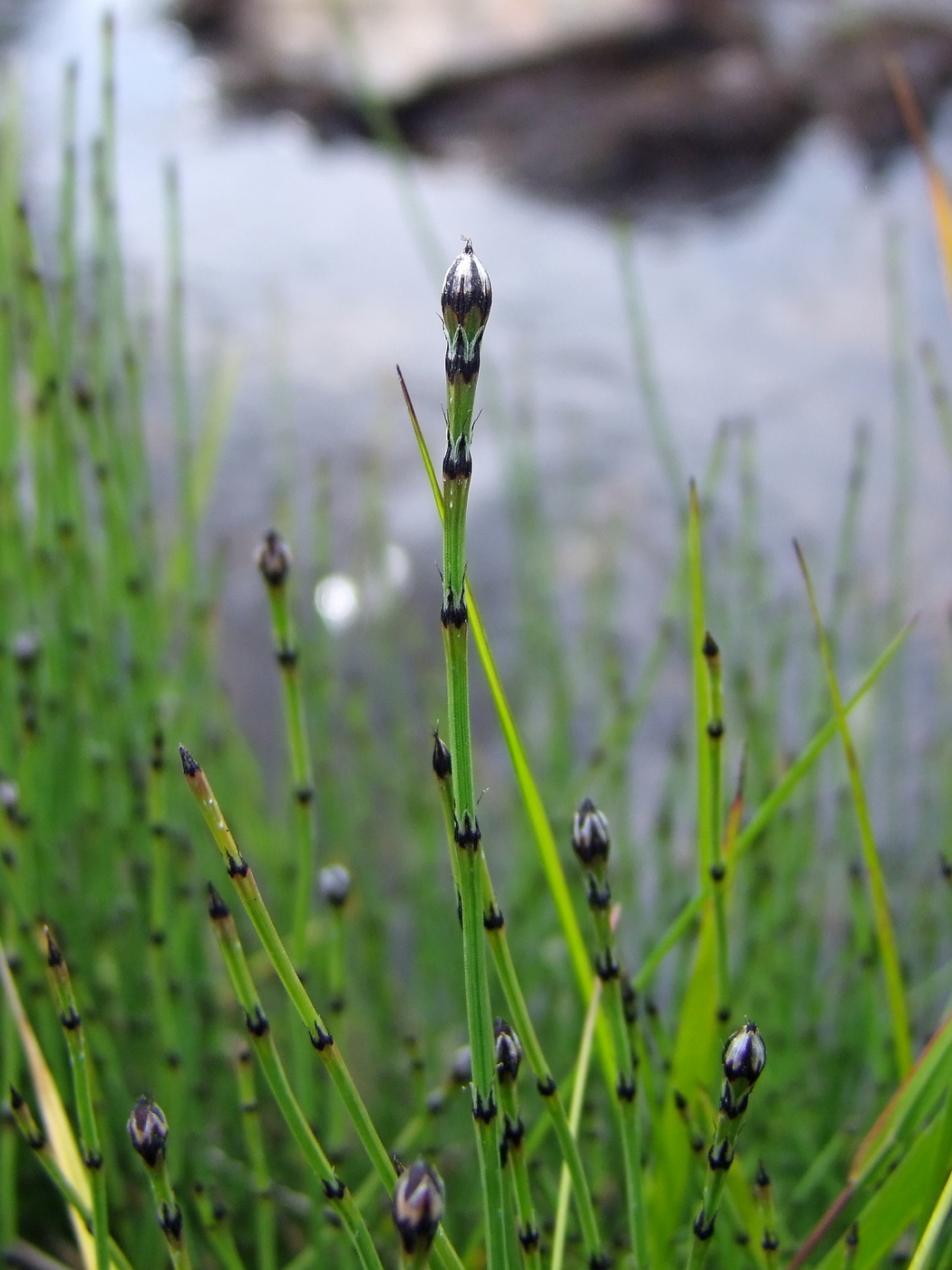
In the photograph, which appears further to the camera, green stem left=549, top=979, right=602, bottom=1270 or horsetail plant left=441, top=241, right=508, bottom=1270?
green stem left=549, top=979, right=602, bottom=1270

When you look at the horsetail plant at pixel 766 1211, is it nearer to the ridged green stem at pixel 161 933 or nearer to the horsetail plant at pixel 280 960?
the horsetail plant at pixel 280 960

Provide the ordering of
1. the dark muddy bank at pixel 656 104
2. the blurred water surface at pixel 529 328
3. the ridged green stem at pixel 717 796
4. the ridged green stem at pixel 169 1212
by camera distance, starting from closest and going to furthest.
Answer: the ridged green stem at pixel 169 1212 → the ridged green stem at pixel 717 796 → the blurred water surface at pixel 529 328 → the dark muddy bank at pixel 656 104

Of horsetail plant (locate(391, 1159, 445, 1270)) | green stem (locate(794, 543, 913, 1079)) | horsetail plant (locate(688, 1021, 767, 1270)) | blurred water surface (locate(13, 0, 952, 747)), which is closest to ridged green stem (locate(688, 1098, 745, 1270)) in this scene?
horsetail plant (locate(688, 1021, 767, 1270))

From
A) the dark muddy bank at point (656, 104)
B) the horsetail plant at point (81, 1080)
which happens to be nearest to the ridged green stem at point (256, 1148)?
the horsetail plant at point (81, 1080)

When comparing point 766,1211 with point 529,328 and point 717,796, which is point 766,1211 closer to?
point 717,796

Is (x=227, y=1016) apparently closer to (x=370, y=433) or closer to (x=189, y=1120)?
(x=189, y=1120)

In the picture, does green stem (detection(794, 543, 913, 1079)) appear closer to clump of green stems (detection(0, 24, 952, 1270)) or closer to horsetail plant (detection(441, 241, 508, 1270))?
clump of green stems (detection(0, 24, 952, 1270))
